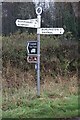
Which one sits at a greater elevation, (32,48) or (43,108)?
(32,48)

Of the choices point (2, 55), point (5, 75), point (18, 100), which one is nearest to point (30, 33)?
point (2, 55)

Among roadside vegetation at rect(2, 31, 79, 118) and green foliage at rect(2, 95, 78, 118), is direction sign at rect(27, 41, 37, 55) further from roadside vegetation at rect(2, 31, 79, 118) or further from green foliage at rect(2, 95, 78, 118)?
green foliage at rect(2, 95, 78, 118)

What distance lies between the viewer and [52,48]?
11844 mm

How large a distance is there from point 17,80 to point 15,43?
80.2 inches

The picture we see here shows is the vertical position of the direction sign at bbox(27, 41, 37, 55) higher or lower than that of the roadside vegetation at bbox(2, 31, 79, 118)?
higher

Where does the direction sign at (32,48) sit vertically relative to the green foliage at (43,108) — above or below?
above

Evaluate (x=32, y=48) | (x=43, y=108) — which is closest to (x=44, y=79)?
(x=32, y=48)

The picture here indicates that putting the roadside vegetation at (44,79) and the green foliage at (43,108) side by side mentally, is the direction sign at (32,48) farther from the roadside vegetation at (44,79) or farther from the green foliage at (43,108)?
the green foliage at (43,108)

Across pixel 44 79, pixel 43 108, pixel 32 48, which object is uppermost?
pixel 32 48

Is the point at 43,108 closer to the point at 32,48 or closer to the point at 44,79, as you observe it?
the point at 32,48

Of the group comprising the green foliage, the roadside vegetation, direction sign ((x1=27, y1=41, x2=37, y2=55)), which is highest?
direction sign ((x1=27, y1=41, x2=37, y2=55))

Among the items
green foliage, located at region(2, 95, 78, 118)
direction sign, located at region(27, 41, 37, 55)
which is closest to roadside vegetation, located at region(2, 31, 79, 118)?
green foliage, located at region(2, 95, 78, 118)

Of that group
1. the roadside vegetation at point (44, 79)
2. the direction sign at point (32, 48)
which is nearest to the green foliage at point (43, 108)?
the roadside vegetation at point (44, 79)

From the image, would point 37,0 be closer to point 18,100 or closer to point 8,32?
point 8,32
